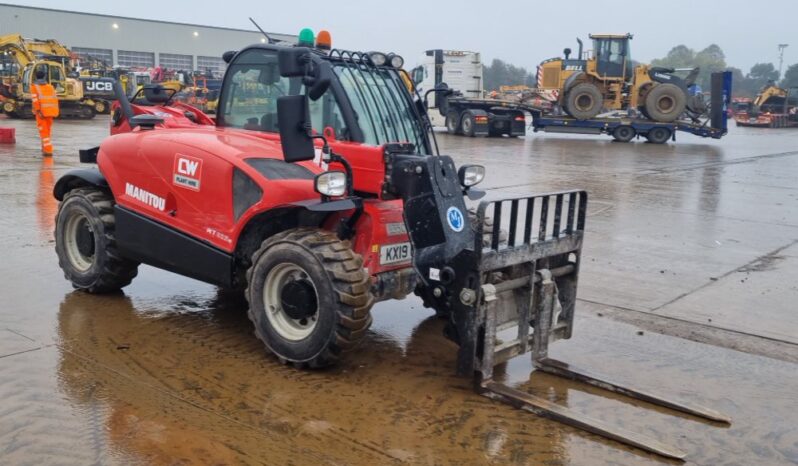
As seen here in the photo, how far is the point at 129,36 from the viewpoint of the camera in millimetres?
62500

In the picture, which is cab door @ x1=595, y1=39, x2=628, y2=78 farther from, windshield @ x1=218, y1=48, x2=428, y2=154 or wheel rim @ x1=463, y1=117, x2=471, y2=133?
windshield @ x1=218, y1=48, x2=428, y2=154

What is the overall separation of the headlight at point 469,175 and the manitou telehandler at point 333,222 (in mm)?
14

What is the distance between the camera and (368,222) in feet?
15.6

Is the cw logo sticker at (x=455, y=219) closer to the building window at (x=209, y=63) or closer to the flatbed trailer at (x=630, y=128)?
the flatbed trailer at (x=630, y=128)

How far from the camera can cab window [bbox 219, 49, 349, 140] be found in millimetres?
5258

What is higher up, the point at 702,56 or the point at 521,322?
the point at 702,56

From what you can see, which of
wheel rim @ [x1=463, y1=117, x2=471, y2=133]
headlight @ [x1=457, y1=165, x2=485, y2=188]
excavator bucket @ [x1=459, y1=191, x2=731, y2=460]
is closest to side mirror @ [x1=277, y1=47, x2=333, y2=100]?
headlight @ [x1=457, y1=165, x2=485, y2=188]

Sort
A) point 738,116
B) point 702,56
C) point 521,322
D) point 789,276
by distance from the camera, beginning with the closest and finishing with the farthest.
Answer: point 521,322 → point 789,276 → point 738,116 → point 702,56

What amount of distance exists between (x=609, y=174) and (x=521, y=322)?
12.8 meters

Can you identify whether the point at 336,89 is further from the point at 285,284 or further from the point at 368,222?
the point at 285,284

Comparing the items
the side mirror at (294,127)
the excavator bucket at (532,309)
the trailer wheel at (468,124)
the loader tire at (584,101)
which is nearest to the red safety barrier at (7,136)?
the trailer wheel at (468,124)

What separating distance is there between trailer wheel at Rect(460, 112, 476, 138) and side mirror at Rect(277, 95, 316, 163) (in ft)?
78.8

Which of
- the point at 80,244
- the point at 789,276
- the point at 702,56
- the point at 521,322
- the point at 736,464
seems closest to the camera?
the point at 736,464

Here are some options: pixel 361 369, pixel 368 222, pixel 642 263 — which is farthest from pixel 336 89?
pixel 642 263
